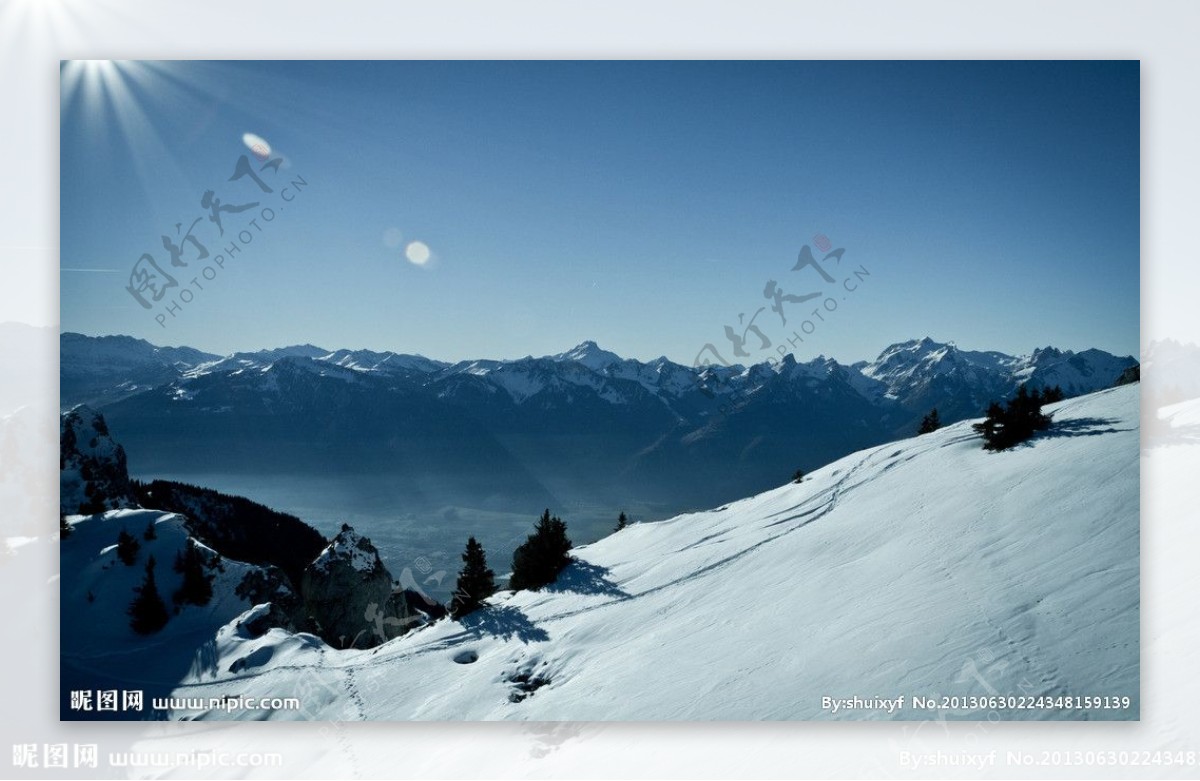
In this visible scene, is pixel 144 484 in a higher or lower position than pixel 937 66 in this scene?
lower

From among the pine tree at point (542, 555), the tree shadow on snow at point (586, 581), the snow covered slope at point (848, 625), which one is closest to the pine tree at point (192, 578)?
the snow covered slope at point (848, 625)

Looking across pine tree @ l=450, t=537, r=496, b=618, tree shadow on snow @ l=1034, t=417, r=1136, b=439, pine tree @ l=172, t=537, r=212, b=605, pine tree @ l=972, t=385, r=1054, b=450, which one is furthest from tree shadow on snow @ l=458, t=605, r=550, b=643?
tree shadow on snow @ l=1034, t=417, r=1136, b=439

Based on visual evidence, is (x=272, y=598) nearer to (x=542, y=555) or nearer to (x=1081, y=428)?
(x=542, y=555)

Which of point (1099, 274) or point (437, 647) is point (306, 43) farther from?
point (1099, 274)

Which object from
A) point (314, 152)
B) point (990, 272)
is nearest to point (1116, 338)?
point (990, 272)

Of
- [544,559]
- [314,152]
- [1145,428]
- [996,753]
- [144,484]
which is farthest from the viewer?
[544,559]
